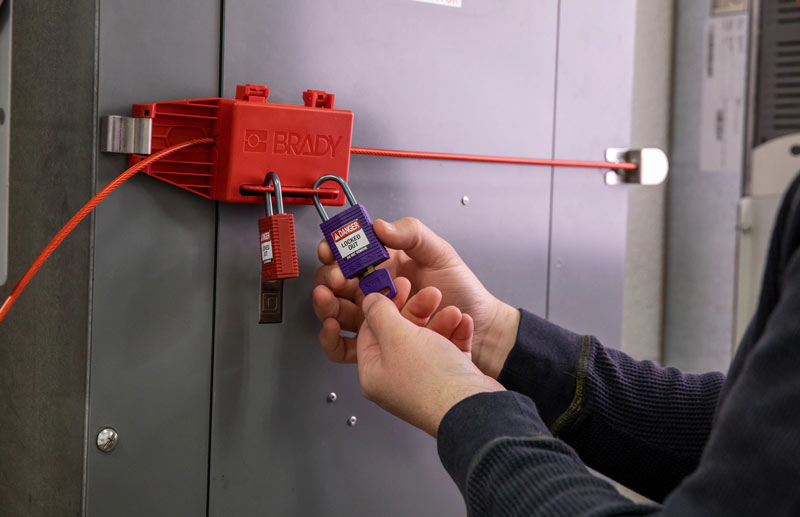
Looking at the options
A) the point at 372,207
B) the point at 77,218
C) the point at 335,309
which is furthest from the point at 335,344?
the point at 77,218

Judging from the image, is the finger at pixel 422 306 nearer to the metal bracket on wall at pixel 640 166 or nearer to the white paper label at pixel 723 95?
the metal bracket on wall at pixel 640 166

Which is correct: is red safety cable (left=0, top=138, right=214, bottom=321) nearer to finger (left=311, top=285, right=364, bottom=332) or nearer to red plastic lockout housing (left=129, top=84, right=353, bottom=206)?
red plastic lockout housing (left=129, top=84, right=353, bottom=206)

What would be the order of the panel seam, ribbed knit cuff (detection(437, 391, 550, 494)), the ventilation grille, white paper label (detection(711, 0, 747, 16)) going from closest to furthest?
ribbed knit cuff (detection(437, 391, 550, 494)), the panel seam, the ventilation grille, white paper label (detection(711, 0, 747, 16))

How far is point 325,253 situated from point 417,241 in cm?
9

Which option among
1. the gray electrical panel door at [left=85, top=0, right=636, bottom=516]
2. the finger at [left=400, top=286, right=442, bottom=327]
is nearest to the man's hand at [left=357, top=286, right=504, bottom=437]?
the finger at [left=400, top=286, right=442, bottom=327]

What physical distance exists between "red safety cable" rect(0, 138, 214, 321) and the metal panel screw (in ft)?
0.41

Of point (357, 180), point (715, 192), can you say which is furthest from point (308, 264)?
point (715, 192)

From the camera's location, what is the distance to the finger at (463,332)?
2.33 feet

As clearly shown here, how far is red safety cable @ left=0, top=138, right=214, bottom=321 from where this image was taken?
1.96 feet

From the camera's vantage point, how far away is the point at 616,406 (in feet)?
2.61

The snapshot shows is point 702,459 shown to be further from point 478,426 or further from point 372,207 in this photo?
point 372,207

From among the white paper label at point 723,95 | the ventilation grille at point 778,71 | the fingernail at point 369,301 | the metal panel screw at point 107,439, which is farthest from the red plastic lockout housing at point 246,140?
the white paper label at point 723,95

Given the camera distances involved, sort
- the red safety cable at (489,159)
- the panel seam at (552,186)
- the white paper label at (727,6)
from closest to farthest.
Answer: the red safety cable at (489,159), the panel seam at (552,186), the white paper label at (727,6)

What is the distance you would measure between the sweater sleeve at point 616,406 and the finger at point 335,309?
173 mm
